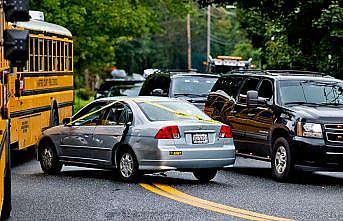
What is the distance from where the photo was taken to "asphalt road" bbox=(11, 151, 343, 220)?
40.4 ft

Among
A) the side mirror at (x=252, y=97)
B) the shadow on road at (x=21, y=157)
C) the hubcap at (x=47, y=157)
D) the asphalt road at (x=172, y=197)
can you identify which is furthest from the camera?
the shadow on road at (x=21, y=157)

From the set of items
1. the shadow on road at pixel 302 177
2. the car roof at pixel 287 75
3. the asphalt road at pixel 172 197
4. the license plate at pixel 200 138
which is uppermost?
the car roof at pixel 287 75

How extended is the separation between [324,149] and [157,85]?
1011cm

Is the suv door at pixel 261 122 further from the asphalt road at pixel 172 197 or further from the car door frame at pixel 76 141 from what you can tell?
the car door frame at pixel 76 141

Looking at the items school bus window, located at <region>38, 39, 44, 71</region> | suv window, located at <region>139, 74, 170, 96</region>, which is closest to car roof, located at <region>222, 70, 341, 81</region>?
school bus window, located at <region>38, 39, 44, 71</region>

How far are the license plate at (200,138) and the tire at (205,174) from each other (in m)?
0.68

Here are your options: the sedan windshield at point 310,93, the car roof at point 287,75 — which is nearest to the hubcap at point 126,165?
the sedan windshield at point 310,93

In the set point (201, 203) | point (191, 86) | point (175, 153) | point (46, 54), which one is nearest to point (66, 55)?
point (46, 54)

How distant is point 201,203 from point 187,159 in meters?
2.11

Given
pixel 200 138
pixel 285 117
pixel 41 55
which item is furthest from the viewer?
pixel 41 55

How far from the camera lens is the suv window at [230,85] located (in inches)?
762

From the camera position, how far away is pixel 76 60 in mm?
44469

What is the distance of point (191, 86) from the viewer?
24.7 metres

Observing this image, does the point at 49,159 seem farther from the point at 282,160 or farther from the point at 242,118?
the point at 282,160
